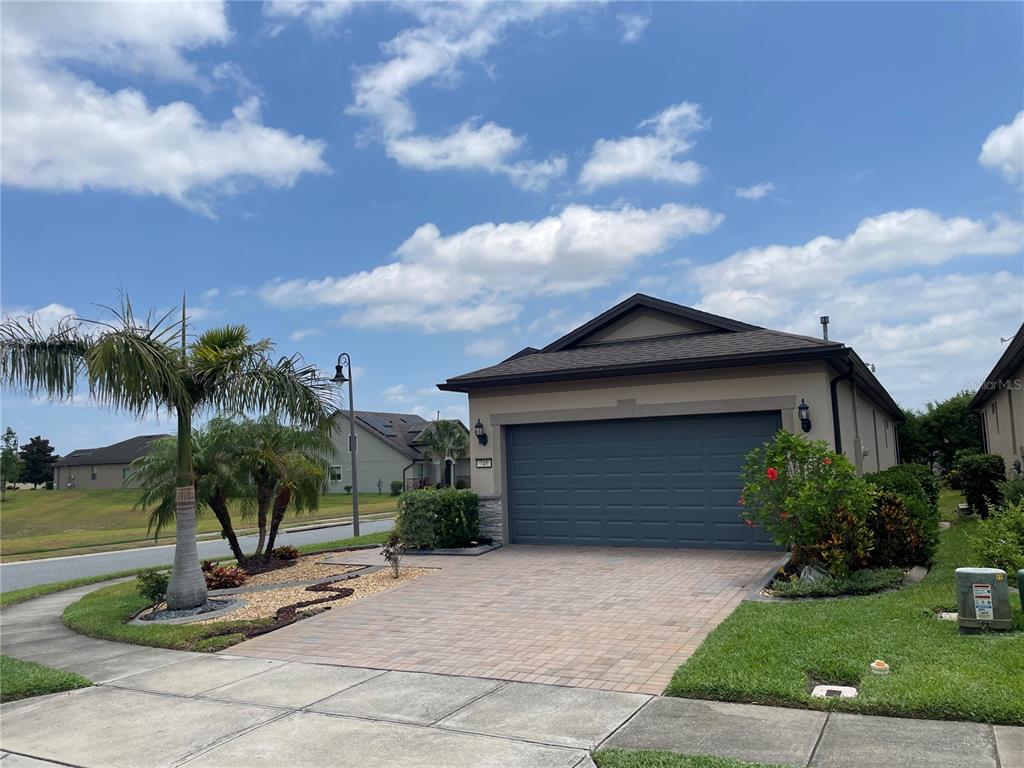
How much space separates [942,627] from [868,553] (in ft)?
8.66

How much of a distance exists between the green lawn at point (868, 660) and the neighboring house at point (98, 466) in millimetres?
68354

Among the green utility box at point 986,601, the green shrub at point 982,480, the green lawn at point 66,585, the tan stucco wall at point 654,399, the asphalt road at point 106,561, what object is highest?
the tan stucco wall at point 654,399

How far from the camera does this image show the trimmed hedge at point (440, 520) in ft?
47.3

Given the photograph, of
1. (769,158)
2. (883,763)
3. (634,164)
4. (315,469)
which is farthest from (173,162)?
(883,763)

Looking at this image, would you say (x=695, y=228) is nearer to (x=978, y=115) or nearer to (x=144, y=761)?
(x=978, y=115)

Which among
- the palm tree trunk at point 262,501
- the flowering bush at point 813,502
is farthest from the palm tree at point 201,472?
the flowering bush at point 813,502

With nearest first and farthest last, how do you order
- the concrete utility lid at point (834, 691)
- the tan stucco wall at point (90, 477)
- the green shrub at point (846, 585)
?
the concrete utility lid at point (834, 691) → the green shrub at point (846, 585) → the tan stucco wall at point (90, 477)

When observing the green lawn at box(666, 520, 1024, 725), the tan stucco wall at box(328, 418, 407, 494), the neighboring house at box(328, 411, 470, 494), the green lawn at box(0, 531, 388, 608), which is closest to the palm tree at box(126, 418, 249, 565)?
the green lawn at box(0, 531, 388, 608)

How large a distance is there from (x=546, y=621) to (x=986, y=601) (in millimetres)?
4316

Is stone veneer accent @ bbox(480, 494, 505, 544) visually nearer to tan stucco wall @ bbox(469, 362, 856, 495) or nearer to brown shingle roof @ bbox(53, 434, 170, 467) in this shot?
tan stucco wall @ bbox(469, 362, 856, 495)

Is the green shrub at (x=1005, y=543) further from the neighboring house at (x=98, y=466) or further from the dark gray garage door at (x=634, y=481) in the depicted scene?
the neighboring house at (x=98, y=466)

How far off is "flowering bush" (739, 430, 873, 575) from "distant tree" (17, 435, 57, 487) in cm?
9275

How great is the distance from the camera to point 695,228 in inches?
Answer: 691

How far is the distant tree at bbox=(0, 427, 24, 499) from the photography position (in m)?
60.1
